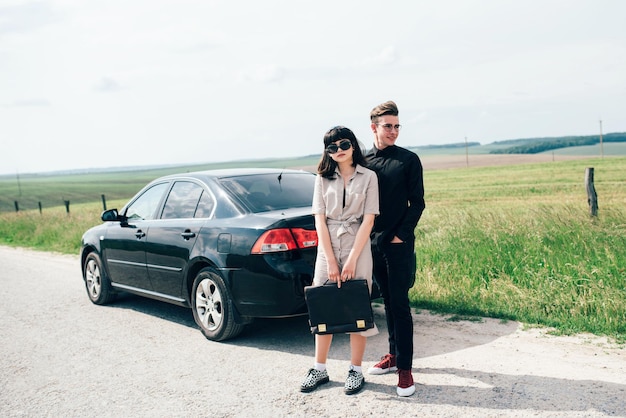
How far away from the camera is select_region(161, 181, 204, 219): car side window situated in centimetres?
616

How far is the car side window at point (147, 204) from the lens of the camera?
6777mm

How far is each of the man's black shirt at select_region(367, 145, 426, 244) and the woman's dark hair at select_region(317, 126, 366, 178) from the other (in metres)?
0.16

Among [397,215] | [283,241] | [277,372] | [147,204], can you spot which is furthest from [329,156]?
[147,204]

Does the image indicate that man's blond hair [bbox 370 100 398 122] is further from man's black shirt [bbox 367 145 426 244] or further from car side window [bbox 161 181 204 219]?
car side window [bbox 161 181 204 219]

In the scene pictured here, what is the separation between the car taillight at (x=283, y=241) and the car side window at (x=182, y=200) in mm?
1222

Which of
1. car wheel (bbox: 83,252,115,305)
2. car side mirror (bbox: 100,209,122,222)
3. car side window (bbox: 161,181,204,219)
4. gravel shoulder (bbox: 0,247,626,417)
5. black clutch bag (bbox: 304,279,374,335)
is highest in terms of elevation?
car side window (bbox: 161,181,204,219)

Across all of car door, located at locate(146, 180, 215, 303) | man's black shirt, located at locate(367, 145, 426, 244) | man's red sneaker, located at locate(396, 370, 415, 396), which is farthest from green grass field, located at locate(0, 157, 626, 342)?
car door, located at locate(146, 180, 215, 303)

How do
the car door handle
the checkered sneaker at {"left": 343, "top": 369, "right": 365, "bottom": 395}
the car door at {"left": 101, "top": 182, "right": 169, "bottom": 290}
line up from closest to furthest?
1. the checkered sneaker at {"left": 343, "top": 369, "right": 365, "bottom": 395}
2. the car door handle
3. the car door at {"left": 101, "top": 182, "right": 169, "bottom": 290}

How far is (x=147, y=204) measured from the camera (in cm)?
695

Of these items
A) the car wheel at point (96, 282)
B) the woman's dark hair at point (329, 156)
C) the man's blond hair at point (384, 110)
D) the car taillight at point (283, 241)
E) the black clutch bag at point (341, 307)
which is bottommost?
the car wheel at point (96, 282)

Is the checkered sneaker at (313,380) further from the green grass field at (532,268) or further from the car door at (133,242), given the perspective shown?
the car door at (133,242)

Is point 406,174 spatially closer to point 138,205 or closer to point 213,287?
point 213,287

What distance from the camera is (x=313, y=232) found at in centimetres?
524

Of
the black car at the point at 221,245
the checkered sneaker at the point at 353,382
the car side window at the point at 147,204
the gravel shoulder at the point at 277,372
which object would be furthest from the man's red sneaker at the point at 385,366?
the car side window at the point at 147,204
